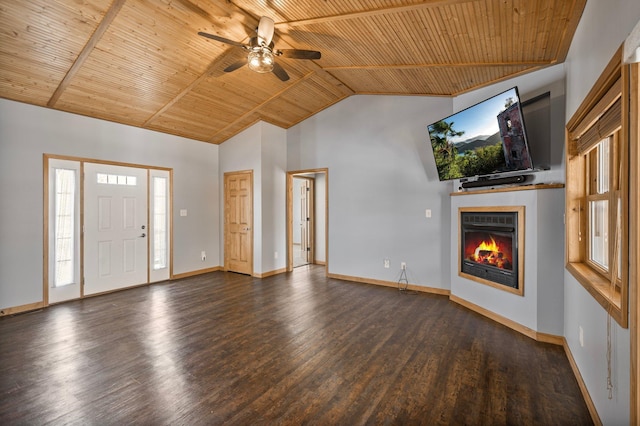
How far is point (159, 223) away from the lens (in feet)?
18.1

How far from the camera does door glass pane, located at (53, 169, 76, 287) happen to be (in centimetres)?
425

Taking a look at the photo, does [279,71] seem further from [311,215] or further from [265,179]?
[311,215]

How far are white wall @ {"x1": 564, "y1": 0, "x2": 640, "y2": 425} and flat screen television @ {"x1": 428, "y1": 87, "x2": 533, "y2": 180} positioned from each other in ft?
1.51

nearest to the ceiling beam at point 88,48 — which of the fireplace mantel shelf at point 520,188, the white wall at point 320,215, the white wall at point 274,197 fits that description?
the white wall at point 274,197

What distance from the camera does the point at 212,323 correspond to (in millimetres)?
3482

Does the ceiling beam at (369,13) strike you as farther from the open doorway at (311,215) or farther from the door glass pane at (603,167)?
the open doorway at (311,215)

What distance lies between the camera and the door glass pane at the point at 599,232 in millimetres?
2092

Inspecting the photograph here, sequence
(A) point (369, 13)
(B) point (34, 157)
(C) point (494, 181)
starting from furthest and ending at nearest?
(B) point (34, 157) → (C) point (494, 181) → (A) point (369, 13)

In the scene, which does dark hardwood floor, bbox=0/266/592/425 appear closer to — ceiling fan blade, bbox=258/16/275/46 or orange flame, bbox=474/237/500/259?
orange flame, bbox=474/237/500/259

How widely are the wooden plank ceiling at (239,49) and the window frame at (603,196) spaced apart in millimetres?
989

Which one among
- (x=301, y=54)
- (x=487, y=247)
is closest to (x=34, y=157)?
(x=301, y=54)

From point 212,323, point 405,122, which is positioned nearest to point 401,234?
point 405,122

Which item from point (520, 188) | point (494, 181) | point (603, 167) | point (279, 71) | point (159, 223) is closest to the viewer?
point (603, 167)

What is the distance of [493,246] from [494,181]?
78 cm
